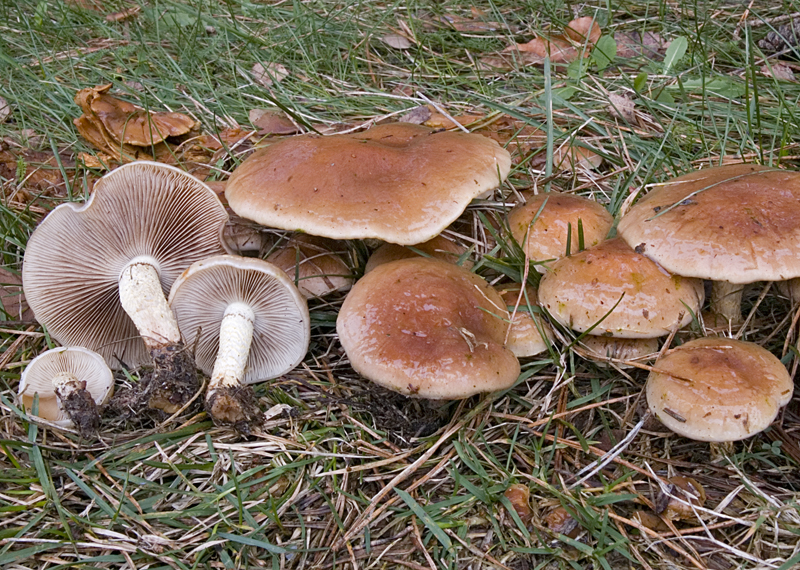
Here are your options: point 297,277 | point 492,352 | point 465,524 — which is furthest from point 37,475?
point 492,352

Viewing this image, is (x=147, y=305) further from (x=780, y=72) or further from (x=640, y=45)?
(x=780, y=72)

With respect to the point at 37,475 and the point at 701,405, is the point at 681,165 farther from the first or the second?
the point at 37,475

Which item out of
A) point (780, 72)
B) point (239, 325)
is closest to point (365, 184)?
point (239, 325)

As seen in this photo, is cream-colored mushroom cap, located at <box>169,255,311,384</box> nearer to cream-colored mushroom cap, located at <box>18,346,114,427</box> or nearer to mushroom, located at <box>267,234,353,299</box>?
mushroom, located at <box>267,234,353,299</box>

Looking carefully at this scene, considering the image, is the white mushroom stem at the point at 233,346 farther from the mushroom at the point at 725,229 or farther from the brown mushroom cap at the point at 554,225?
the mushroom at the point at 725,229

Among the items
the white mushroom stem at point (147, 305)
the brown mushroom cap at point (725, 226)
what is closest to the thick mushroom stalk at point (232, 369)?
the white mushroom stem at point (147, 305)

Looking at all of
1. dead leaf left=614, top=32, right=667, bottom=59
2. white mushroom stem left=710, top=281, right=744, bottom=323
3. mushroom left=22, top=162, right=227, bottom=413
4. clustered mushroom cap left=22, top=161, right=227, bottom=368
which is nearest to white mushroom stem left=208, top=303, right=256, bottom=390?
mushroom left=22, top=162, right=227, bottom=413
